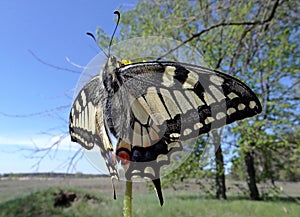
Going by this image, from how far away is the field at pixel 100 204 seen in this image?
3180mm

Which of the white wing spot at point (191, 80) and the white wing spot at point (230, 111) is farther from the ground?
the white wing spot at point (191, 80)

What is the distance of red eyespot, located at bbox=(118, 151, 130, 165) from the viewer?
248 mm

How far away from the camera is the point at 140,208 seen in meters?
3.12

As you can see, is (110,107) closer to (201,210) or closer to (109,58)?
(109,58)

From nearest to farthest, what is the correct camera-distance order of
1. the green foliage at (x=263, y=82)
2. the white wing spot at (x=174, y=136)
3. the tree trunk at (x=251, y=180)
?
the white wing spot at (x=174, y=136) < the green foliage at (x=263, y=82) < the tree trunk at (x=251, y=180)

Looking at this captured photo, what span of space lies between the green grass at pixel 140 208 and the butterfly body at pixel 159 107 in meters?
2.84

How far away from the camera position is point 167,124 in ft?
0.89

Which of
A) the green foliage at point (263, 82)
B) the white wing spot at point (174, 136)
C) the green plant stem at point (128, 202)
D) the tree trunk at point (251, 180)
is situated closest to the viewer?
the green plant stem at point (128, 202)

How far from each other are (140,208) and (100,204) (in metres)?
0.74

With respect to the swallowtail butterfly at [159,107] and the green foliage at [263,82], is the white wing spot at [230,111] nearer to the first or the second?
the swallowtail butterfly at [159,107]

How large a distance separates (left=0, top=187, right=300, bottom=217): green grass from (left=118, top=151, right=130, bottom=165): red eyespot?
2.85 m

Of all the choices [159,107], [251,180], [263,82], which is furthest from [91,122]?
[251,180]

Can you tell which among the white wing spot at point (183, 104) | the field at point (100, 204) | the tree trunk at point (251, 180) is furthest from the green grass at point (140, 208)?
the white wing spot at point (183, 104)

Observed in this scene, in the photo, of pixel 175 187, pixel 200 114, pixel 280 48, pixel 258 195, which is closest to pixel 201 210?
pixel 175 187
